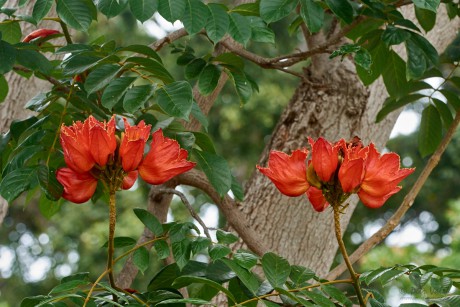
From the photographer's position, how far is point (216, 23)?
141cm

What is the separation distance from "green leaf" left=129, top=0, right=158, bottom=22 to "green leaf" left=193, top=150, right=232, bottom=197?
28cm

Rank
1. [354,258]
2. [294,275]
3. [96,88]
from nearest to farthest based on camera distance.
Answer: [294,275] < [96,88] < [354,258]

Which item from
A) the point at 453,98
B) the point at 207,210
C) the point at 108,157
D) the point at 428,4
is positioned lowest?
the point at 207,210

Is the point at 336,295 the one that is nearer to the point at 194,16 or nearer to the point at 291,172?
the point at 291,172

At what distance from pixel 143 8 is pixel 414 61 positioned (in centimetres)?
57

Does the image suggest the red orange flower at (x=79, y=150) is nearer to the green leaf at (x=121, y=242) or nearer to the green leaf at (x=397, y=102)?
the green leaf at (x=121, y=242)

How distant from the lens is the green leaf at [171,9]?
4.38 feet

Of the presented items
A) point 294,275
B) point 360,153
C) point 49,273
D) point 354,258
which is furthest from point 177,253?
point 49,273

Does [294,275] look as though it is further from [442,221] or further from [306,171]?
[442,221]

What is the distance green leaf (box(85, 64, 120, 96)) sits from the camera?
138 centimetres

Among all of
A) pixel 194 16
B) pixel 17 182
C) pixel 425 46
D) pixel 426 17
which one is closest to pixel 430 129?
pixel 426 17

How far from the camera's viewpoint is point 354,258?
186 cm

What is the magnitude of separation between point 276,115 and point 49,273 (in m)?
2.72

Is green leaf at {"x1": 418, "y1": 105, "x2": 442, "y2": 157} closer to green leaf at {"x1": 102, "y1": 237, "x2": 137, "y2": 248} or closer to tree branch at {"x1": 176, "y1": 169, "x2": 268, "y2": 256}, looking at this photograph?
tree branch at {"x1": 176, "y1": 169, "x2": 268, "y2": 256}
